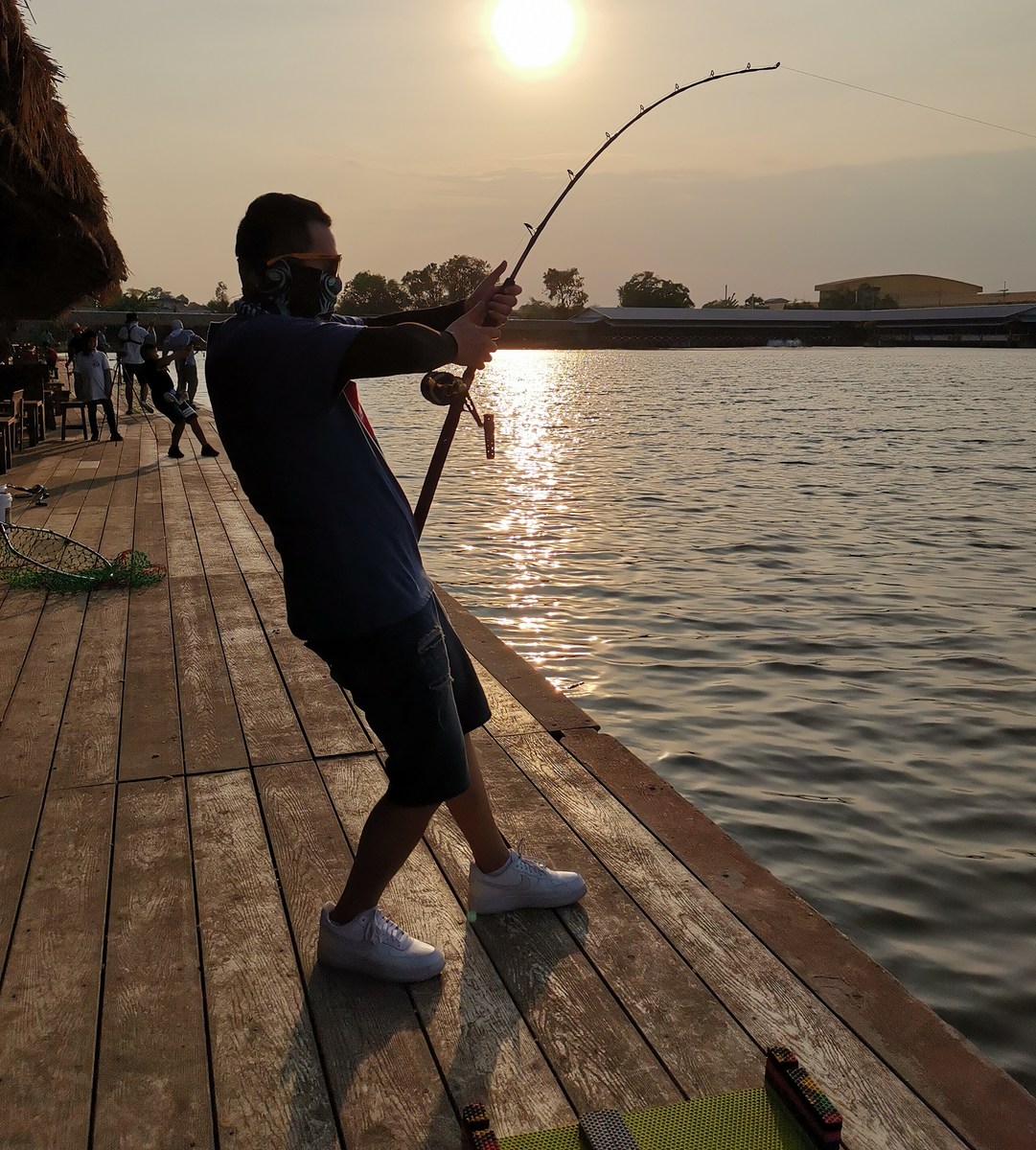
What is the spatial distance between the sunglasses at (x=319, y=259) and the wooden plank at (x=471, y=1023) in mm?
1758

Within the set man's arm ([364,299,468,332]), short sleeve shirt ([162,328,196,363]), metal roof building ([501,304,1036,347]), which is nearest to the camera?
man's arm ([364,299,468,332])

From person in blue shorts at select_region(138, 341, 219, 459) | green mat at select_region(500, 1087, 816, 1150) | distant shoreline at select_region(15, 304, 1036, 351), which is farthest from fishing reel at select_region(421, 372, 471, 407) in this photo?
distant shoreline at select_region(15, 304, 1036, 351)

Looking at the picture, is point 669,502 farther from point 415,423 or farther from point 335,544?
point 415,423

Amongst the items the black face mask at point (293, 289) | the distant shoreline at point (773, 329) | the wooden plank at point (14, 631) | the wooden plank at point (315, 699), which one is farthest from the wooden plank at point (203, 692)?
the distant shoreline at point (773, 329)

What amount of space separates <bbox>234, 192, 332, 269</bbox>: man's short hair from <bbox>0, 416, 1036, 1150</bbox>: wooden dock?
5.84 ft

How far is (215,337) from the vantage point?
251cm

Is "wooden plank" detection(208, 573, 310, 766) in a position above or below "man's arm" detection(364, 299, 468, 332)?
below

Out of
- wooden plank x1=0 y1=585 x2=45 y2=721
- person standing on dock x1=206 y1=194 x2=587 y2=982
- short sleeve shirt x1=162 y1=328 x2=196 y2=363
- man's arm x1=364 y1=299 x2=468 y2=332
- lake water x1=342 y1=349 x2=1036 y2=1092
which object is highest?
man's arm x1=364 y1=299 x2=468 y2=332

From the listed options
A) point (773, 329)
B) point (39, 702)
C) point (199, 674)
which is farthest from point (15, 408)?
point (773, 329)

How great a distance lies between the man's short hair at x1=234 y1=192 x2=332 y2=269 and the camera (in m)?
2.54

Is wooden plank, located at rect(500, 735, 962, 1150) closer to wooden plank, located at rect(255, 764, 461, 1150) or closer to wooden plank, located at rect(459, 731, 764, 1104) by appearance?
wooden plank, located at rect(459, 731, 764, 1104)

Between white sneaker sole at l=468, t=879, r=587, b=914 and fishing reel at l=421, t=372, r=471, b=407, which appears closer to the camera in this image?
fishing reel at l=421, t=372, r=471, b=407

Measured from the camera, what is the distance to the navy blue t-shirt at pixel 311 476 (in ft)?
7.77

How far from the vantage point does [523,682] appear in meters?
5.30
